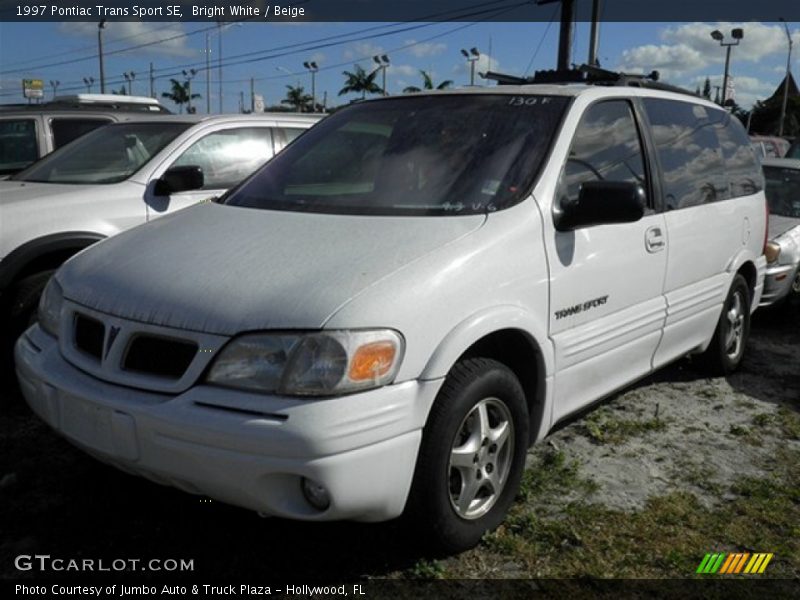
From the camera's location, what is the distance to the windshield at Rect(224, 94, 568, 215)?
322cm

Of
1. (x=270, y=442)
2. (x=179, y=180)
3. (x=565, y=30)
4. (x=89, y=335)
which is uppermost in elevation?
(x=565, y=30)

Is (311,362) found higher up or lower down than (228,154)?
lower down

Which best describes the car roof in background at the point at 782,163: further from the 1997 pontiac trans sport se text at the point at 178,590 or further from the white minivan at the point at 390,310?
the 1997 pontiac trans sport se text at the point at 178,590

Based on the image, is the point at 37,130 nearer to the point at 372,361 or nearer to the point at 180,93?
the point at 372,361

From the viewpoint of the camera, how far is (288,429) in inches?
91.8

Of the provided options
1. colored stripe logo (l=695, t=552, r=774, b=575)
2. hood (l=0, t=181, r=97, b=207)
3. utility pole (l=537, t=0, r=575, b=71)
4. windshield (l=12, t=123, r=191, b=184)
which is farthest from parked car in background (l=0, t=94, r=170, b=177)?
utility pole (l=537, t=0, r=575, b=71)

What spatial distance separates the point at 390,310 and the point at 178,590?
124 cm

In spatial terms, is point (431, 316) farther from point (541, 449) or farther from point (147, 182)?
point (147, 182)

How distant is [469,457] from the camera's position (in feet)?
9.29

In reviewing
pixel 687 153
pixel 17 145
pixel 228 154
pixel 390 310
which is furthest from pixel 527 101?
pixel 17 145

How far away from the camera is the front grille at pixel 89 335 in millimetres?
2766

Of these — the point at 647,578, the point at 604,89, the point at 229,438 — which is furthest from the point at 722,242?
the point at 229,438

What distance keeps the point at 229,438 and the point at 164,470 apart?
30 cm

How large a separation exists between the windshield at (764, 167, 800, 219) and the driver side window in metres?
4.51
